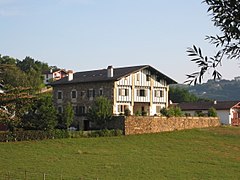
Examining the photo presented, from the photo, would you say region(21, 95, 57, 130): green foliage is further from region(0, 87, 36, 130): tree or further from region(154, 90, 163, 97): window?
region(0, 87, 36, 130): tree

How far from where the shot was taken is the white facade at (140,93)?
5928 cm

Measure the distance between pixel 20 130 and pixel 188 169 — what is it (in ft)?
60.9

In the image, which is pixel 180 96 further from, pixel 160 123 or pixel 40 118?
pixel 40 118

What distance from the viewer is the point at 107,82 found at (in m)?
59.6

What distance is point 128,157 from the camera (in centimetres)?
4009

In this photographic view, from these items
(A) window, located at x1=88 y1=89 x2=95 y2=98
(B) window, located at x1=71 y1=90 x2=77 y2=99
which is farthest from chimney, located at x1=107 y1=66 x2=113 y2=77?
(B) window, located at x1=71 y1=90 x2=77 y2=99

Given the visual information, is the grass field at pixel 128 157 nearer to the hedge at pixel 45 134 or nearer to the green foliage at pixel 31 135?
the hedge at pixel 45 134

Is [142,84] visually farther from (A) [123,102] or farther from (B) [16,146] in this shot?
(B) [16,146]

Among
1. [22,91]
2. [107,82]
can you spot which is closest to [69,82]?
[107,82]

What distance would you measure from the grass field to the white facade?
7.14 metres

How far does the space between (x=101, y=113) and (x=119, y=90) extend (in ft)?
20.6

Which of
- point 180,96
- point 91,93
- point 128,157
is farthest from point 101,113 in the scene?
point 180,96

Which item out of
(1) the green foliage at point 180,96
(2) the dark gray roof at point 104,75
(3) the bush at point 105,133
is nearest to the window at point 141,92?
(2) the dark gray roof at point 104,75

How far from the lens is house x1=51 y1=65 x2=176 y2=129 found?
5938 centimetres
